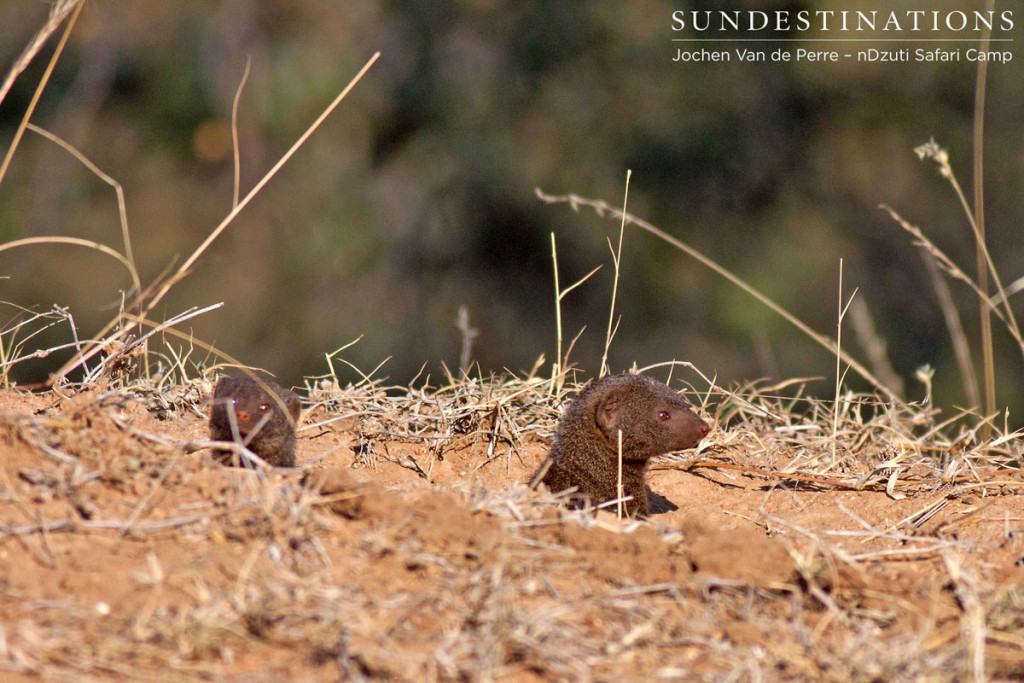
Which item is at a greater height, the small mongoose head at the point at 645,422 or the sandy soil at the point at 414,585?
the sandy soil at the point at 414,585

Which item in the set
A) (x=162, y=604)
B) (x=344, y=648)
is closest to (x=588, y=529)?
(x=344, y=648)

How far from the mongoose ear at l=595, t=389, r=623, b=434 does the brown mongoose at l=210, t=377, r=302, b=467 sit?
128 centimetres

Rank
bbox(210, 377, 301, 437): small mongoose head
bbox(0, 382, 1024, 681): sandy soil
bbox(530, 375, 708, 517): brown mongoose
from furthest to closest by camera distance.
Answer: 1. bbox(530, 375, 708, 517): brown mongoose
2. bbox(210, 377, 301, 437): small mongoose head
3. bbox(0, 382, 1024, 681): sandy soil

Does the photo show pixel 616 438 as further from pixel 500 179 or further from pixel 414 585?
pixel 500 179

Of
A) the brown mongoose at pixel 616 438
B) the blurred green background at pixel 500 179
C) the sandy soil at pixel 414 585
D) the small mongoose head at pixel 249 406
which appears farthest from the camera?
the blurred green background at pixel 500 179

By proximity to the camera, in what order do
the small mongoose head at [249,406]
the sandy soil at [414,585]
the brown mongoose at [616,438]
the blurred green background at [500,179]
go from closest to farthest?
1. the sandy soil at [414,585]
2. the small mongoose head at [249,406]
3. the brown mongoose at [616,438]
4. the blurred green background at [500,179]

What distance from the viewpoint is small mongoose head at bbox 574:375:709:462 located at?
4.52 m

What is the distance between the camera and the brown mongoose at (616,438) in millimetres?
4508

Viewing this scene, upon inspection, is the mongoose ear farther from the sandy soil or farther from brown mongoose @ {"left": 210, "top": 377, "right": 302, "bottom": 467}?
brown mongoose @ {"left": 210, "top": 377, "right": 302, "bottom": 467}

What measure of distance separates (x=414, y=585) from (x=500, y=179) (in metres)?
8.86

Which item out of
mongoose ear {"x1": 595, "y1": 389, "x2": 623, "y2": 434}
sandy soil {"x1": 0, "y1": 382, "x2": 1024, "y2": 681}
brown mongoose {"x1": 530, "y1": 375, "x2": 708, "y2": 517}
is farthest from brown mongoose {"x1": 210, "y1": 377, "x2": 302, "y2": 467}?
mongoose ear {"x1": 595, "y1": 389, "x2": 623, "y2": 434}

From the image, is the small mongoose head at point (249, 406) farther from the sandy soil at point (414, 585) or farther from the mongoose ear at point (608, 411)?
the mongoose ear at point (608, 411)

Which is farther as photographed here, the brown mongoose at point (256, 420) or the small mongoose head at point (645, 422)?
the small mongoose head at point (645, 422)

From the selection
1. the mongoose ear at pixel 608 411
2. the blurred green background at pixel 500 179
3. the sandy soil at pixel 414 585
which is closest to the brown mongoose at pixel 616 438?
the mongoose ear at pixel 608 411
